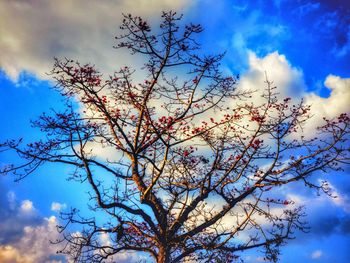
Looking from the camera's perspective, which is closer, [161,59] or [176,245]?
[161,59]

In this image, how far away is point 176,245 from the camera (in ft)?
29.6

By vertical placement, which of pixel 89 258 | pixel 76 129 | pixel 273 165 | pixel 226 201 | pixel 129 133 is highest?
pixel 129 133

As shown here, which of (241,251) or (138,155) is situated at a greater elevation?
(138,155)

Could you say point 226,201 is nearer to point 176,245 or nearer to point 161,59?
point 176,245

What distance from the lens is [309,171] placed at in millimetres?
9141

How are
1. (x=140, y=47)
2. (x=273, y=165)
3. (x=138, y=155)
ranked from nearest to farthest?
(x=140, y=47) → (x=138, y=155) → (x=273, y=165)

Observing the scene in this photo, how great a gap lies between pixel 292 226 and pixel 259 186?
151cm

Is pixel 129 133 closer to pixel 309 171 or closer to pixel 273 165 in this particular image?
pixel 273 165

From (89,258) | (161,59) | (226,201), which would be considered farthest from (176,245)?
(161,59)

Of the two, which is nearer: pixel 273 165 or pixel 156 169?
pixel 156 169

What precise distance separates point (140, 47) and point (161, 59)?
0.63 meters

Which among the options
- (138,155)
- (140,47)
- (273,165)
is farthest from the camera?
(273,165)

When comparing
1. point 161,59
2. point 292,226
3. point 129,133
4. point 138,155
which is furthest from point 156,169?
point 292,226

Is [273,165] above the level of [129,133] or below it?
below
